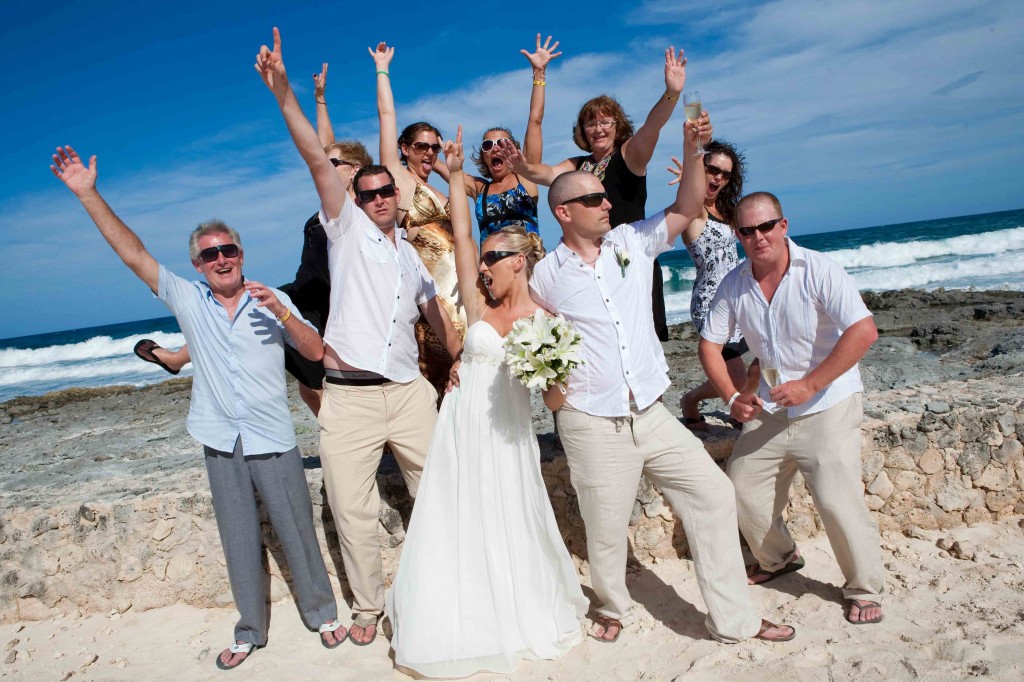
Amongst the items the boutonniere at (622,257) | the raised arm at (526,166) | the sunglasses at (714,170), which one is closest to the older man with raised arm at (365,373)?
the raised arm at (526,166)

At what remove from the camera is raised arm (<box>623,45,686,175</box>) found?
13.0 ft

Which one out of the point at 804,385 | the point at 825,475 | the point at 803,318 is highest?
the point at 803,318

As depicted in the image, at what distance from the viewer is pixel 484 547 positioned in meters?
3.72

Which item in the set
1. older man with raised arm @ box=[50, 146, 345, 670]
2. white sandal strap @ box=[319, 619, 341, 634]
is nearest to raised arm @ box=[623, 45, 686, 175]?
older man with raised arm @ box=[50, 146, 345, 670]

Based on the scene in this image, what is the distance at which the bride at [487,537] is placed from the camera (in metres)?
3.64

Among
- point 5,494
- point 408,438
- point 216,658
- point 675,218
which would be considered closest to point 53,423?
point 5,494

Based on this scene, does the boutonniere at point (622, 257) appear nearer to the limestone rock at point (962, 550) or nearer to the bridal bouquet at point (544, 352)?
the bridal bouquet at point (544, 352)

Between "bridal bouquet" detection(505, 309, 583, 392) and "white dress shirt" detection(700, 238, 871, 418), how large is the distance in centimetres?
113

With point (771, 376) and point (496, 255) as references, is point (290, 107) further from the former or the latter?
point (771, 376)

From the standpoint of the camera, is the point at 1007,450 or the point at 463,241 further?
the point at 1007,450

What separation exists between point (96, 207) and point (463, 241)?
6.40ft

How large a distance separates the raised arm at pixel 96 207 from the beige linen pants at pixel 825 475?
3596 millimetres

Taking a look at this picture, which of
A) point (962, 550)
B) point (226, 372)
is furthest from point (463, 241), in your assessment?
point (962, 550)

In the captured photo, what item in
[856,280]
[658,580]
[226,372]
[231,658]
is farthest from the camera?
[856,280]
